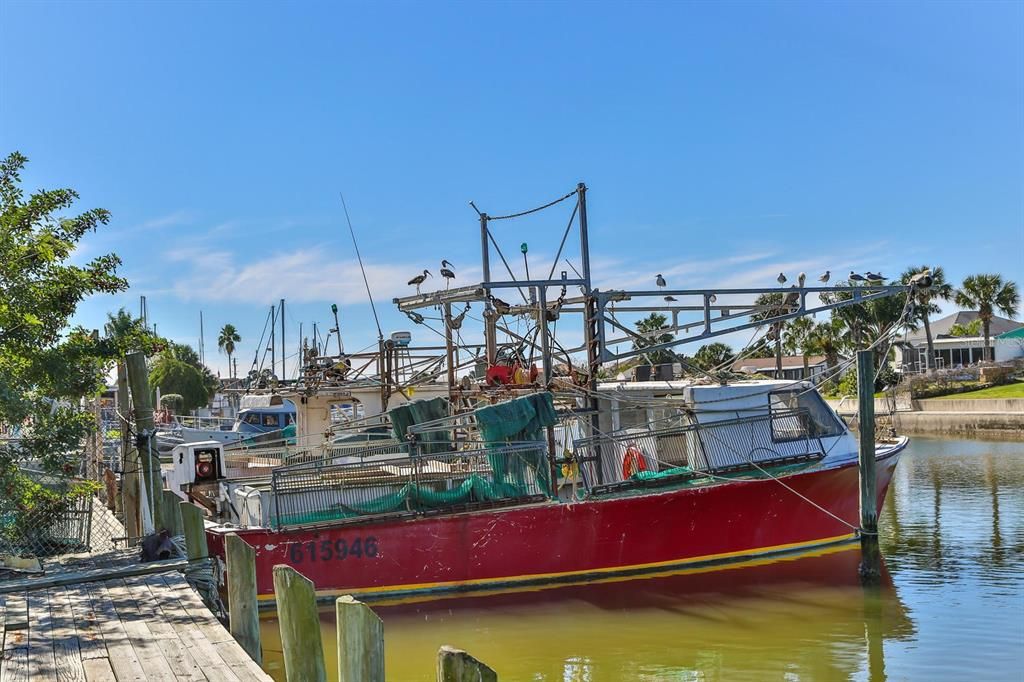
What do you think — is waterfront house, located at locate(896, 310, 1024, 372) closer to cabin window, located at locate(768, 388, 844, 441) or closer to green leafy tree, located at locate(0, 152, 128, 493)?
cabin window, located at locate(768, 388, 844, 441)

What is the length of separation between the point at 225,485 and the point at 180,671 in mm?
10266

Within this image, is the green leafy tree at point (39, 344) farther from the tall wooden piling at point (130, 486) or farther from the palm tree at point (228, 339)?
the palm tree at point (228, 339)

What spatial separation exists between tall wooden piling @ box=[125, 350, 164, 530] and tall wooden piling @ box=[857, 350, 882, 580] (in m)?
10.8

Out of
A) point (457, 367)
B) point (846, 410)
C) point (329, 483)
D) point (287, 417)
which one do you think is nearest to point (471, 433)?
point (457, 367)

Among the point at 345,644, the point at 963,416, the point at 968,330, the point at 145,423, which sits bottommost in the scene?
the point at 963,416

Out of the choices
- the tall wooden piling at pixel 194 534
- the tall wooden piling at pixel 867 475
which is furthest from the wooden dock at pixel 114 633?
the tall wooden piling at pixel 867 475

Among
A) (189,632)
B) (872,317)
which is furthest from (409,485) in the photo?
(872,317)

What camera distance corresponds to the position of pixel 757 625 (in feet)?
44.0

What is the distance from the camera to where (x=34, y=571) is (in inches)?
389

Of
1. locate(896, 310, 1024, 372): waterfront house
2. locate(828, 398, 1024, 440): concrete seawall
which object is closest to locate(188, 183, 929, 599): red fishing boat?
locate(828, 398, 1024, 440): concrete seawall

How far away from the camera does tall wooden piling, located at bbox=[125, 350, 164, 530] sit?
11.8 metres

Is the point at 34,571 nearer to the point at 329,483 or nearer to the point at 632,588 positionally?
the point at 329,483

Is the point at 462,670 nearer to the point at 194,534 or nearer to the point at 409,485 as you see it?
the point at 194,534

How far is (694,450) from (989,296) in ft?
190
